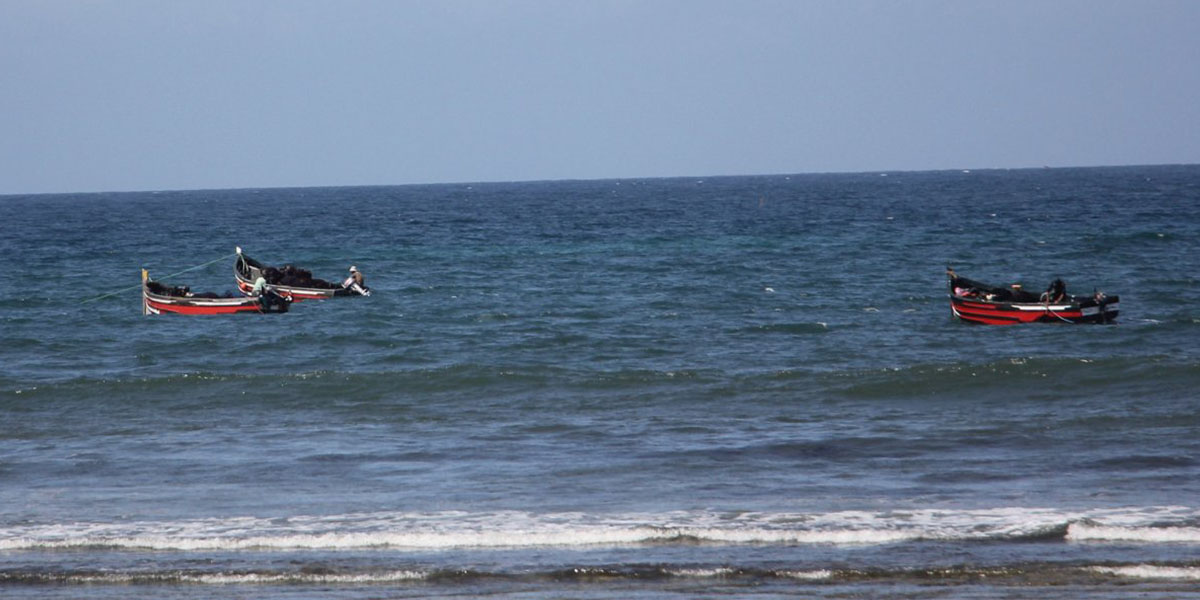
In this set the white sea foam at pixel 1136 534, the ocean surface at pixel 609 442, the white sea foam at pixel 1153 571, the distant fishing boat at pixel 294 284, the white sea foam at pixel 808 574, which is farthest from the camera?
the distant fishing boat at pixel 294 284

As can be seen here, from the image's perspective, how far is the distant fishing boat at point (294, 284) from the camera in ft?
140

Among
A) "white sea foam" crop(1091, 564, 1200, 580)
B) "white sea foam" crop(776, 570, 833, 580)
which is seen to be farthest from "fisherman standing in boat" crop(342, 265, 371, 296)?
"white sea foam" crop(1091, 564, 1200, 580)

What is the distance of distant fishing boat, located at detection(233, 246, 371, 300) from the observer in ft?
140

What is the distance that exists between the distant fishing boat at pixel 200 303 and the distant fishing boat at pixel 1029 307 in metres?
20.3

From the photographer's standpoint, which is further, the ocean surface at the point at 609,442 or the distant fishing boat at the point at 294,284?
the distant fishing boat at the point at 294,284

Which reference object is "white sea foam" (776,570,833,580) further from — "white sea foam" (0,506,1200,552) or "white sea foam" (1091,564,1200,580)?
"white sea foam" (1091,564,1200,580)

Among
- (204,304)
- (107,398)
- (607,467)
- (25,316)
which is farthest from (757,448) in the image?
(25,316)

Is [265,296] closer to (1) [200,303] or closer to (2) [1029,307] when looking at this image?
(1) [200,303]

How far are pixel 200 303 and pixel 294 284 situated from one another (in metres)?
4.30

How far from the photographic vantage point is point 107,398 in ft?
81.3

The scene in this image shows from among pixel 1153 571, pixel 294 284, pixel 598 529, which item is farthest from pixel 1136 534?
pixel 294 284

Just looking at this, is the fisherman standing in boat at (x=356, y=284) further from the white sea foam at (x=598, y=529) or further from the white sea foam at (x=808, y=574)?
the white sea foam at (x=808, y=574)

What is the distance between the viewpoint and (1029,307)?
106 feet

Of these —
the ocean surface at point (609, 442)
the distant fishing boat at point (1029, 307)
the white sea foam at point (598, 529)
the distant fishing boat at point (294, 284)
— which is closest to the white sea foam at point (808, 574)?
the ocean surface at point (609, 442)
